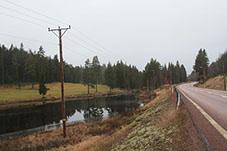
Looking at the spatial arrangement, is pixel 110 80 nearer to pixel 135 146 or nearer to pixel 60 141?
pixel 60 141

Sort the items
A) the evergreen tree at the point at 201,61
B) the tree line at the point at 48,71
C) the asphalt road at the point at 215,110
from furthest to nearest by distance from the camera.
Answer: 1. the evergreen tree at the point at 201,61
2. the tree line at the point at 48,71
3. the asphalt road at the point at 215,110

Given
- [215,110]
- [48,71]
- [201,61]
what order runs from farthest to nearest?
[201,61] → [48,71] → [215,110]

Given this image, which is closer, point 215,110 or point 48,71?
point 215,110

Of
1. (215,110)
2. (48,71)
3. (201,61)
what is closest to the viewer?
(215,110)

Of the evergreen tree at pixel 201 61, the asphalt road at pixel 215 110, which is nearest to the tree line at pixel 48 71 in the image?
the evergreen tree at pixel 201 61

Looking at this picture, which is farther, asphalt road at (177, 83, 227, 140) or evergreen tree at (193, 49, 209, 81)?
evergreen tree at (193, 49, 209, 81)

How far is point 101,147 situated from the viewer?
55.9 ft

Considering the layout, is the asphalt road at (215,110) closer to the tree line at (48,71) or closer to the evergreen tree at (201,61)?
the tree line at (48,71)

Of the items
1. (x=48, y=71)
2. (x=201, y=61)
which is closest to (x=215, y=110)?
(x=48, y=71)

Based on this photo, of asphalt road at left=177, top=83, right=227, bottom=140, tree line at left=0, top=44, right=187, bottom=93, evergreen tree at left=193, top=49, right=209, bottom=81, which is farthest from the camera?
evergreen tree at left=193, top=49, right=209, bottom=81

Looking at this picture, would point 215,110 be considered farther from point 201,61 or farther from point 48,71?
point 201,61

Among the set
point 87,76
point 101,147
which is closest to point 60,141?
point 101,147

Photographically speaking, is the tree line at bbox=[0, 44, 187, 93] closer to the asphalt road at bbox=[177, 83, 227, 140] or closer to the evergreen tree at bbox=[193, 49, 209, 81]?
the evergreen tree at bbox=[193, 49, 209, 81]

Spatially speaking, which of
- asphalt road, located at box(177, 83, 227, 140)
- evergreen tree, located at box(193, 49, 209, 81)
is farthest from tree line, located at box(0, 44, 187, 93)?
asphalt road, located at box(177, 83, 227, 140)
